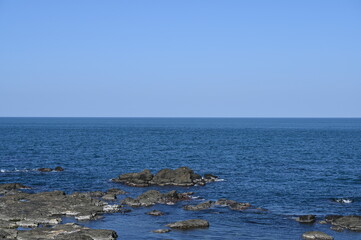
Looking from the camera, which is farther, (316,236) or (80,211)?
(80,211)

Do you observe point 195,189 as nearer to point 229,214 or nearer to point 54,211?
point 229,214

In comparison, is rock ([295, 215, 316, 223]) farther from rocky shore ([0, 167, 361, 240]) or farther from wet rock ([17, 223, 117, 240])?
wet rock ([17, 223, 117, 240])

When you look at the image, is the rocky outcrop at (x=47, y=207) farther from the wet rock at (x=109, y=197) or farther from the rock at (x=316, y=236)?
the rock at (x=316, y=236)

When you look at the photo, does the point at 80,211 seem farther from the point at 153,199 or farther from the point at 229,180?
the point at 229,180

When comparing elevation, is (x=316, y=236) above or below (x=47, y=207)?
below

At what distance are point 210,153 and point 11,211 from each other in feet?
255

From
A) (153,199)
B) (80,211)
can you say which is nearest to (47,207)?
(80,211)

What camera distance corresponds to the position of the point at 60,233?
3931cm

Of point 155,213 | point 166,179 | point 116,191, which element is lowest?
point 155,213

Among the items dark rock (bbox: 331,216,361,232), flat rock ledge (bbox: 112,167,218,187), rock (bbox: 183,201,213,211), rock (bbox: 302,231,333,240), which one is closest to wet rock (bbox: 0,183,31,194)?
flat rock ledge (bbox: 112,167,218,187)

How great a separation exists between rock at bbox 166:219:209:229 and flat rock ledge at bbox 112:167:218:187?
82.5ft

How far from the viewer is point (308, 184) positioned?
70125mm

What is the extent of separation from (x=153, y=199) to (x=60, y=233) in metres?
18.7

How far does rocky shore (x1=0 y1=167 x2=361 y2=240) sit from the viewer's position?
39719mm
